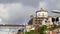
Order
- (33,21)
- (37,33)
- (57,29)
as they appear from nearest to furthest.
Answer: (57,29)
(37,33)
(33,21)

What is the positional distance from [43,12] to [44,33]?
7224cm

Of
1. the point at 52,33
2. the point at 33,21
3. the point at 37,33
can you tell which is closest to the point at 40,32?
the point at 37,33

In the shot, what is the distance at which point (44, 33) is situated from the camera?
288 feet

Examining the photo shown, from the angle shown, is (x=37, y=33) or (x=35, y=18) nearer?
(x=37, y=33)

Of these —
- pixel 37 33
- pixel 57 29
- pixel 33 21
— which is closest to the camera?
pixel 57 29

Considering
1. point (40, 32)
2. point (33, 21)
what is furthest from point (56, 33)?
point (33, 21)

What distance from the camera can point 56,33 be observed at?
→ 83688 millimetres

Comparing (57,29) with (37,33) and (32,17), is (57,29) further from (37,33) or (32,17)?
(32,17)

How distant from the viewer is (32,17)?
520 ft

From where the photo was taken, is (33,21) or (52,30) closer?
(52,30)

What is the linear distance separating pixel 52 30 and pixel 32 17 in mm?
73270

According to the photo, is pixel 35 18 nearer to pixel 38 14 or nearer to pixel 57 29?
pixel 38 14

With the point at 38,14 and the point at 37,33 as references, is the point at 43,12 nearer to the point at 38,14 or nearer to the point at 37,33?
the point at 38,14

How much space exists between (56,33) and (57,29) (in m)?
1.21
